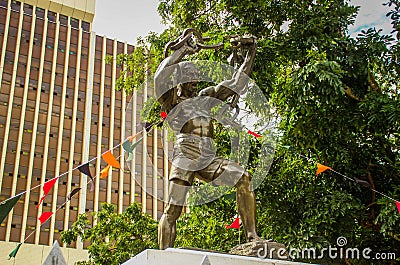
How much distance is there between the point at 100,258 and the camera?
14562mm

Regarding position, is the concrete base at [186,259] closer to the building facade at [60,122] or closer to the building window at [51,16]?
the building facade at [60,122]

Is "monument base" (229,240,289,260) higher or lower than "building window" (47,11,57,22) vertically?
lower

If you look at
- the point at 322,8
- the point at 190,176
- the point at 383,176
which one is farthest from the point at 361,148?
the point at 190,176

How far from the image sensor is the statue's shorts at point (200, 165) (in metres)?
5.90

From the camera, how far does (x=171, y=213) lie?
5.78 m

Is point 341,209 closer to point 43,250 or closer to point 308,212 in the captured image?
point 308,212

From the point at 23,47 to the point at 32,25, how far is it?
233cm

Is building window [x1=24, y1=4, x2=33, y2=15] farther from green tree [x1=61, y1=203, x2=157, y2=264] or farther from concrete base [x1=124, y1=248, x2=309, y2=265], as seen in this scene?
concrete base [x1=124, y1=248, x2=309, y2=265]

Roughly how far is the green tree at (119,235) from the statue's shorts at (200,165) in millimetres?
8586

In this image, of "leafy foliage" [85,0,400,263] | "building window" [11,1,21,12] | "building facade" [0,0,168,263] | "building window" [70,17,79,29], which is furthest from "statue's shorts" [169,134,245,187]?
"building window" [70,17,79,29]

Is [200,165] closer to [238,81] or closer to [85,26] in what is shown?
[238,81]

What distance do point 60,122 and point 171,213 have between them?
37258mm

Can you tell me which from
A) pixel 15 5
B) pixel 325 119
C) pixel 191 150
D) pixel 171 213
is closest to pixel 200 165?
pixel 191 150

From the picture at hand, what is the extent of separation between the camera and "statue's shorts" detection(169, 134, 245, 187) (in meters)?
5.90
